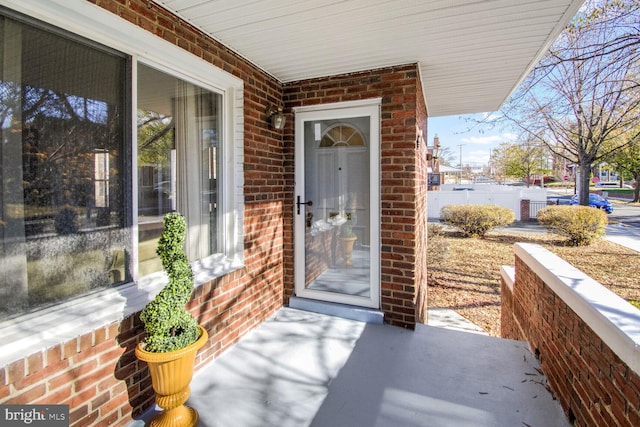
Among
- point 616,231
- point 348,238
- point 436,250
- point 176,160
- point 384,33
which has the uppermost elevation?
point 384,33

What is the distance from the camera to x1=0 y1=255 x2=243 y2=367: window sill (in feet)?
5.20

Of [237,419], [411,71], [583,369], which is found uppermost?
[411,71]

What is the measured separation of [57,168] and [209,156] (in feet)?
4.21

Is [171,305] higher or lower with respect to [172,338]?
higher

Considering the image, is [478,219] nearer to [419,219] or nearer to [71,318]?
[419,219]

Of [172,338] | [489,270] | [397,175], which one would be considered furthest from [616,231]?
[172,338]

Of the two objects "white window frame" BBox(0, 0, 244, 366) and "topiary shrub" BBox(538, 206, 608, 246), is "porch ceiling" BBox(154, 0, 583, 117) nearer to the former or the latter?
"white window frame" BBox(0, 0, 244, 366)

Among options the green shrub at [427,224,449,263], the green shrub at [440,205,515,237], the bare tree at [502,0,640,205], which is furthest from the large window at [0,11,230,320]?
the green shrub at [440,205,515,237]

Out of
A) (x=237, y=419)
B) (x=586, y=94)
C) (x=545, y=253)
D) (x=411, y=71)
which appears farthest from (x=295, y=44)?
(x=586, y=94)

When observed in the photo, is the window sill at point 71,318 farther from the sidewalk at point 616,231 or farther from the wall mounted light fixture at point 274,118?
the sidewalk at point 616,231

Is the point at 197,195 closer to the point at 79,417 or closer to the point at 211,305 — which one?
the point at 211,305

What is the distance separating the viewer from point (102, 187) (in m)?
2.06

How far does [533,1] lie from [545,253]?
7.46ft

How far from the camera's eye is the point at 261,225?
3.55 m
